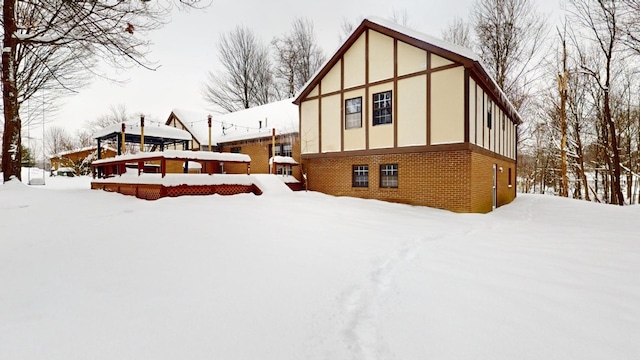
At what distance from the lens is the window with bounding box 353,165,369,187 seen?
463 inches

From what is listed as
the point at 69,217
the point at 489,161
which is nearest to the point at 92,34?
the point at 69,217

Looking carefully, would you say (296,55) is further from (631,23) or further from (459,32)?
(631,23)

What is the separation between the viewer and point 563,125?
17.5 meters

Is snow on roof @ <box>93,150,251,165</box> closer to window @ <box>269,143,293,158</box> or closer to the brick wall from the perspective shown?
window @ <box>269,143,293,158</box>

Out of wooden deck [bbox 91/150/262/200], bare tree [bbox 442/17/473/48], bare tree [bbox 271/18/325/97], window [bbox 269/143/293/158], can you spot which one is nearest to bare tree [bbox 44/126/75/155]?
bare tree [bbox 271/18/325/97]

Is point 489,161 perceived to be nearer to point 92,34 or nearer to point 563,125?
point 563,125

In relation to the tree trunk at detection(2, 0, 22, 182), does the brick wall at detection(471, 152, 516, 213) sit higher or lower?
lower

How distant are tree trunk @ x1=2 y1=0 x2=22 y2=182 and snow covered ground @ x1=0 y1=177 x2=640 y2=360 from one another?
15.1 feet

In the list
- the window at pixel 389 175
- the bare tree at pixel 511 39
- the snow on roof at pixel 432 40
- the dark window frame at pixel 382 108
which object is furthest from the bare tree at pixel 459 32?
the window at pixel 389 175

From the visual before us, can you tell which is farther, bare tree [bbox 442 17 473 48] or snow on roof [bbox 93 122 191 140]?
bare tree [bbox 442 17 473 48]

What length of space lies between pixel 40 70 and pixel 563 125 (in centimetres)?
2841

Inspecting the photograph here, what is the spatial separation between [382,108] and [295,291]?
9.38 m

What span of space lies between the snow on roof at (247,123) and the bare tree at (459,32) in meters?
13.1

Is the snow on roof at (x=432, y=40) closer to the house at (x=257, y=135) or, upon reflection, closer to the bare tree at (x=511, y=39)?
the house at (x=257, y=135)
